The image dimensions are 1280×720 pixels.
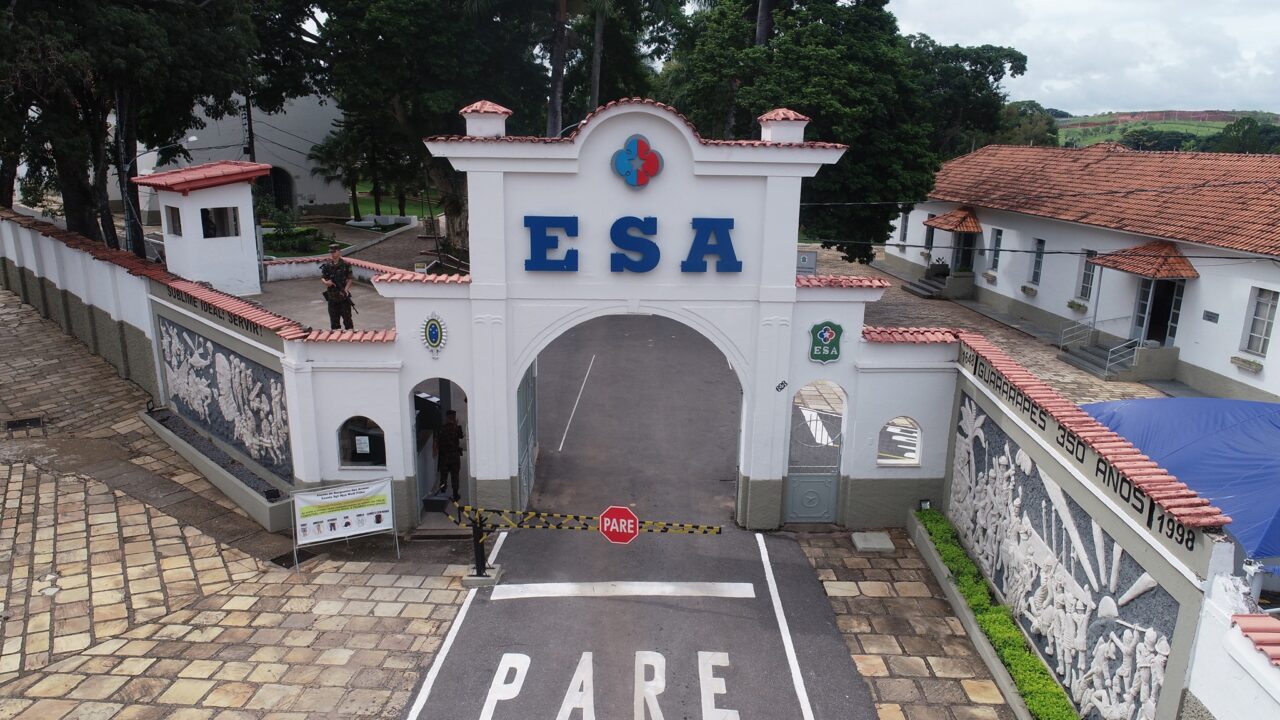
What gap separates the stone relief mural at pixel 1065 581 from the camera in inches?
358

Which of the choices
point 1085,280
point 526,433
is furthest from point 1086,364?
point 526,433

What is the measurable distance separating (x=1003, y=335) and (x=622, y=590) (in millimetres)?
21985

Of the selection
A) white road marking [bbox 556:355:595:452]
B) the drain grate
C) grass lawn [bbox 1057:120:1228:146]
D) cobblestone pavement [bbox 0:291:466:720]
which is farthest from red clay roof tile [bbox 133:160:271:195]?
grass lawn [bbox 1057:120:1228:146]

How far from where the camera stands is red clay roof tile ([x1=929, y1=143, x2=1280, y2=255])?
23.4m

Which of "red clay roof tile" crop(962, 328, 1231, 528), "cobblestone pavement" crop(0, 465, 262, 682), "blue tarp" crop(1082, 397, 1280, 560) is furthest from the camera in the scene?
"cobblestone pavement" crop(0, 465, 262, 682)

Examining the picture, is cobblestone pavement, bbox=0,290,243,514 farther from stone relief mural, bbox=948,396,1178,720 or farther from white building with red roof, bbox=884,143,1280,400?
white building with red roof, bbox=884,143,1280,400

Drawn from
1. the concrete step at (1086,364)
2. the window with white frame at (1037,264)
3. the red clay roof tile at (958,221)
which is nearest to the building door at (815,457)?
the concrete step at (1086,364)

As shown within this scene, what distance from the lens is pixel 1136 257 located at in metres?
25.2

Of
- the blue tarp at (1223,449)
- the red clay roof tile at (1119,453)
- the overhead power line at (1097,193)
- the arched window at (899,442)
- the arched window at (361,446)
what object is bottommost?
the arched window at (899,442)

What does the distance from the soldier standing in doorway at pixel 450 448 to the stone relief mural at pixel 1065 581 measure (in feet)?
31.0

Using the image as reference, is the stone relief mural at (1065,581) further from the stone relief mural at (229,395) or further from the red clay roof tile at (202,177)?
the red clay roof tile at (202,177)

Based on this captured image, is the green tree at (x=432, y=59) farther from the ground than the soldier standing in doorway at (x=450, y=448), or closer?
farther from the ground

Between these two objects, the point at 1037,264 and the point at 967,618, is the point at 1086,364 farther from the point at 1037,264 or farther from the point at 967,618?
the point at 967,618

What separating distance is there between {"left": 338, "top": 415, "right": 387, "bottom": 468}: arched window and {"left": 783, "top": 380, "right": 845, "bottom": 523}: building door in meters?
7.74
